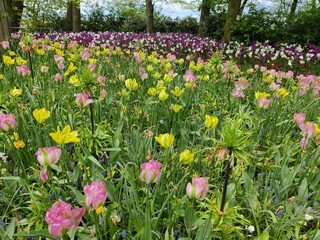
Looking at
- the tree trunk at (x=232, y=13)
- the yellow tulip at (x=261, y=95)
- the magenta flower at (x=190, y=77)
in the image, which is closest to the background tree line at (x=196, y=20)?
the tree trunk at (x=232, y=13)

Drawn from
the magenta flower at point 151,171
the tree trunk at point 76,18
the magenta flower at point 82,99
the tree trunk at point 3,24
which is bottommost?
the magenta flower at point 151,171

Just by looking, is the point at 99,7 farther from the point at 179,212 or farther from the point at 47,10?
the point at 179,212

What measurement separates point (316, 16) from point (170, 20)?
11.1m

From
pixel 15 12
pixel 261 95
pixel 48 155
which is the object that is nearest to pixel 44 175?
pixel 48 155

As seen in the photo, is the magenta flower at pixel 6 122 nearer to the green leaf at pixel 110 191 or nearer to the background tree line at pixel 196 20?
the green leaf at pixel 110 191

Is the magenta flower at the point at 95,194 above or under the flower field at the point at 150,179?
above

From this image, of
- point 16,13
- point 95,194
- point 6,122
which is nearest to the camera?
point 95,194

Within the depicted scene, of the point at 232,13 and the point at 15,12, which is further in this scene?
the point at 15,12

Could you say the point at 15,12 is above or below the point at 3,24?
above

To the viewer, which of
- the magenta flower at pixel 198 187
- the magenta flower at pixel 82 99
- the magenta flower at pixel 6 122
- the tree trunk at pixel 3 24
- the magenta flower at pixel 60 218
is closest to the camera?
the magenta flower at pixel 60 218

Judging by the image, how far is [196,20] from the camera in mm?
20141

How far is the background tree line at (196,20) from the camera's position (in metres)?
9.71

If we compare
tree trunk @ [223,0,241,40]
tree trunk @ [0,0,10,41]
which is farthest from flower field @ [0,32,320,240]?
tree trunk @ [223,0,241,40]

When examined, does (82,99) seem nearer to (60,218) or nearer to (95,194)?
(95,194)
